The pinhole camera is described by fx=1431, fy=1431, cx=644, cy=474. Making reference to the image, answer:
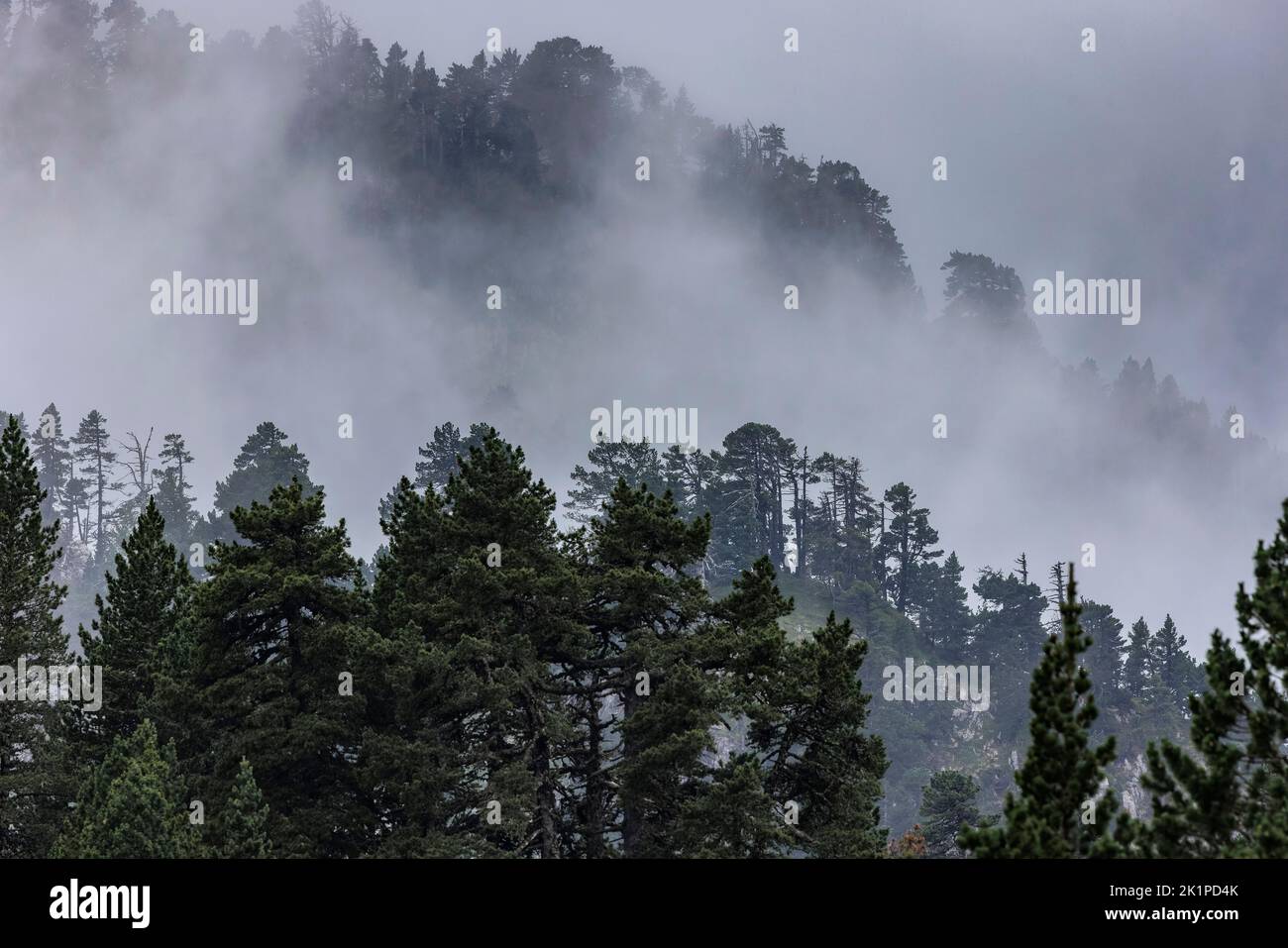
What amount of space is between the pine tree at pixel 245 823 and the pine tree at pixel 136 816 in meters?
1.50

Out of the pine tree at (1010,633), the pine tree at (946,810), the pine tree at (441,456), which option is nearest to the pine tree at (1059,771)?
the pine tree at (946,810)

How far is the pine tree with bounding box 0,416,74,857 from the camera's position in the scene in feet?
153

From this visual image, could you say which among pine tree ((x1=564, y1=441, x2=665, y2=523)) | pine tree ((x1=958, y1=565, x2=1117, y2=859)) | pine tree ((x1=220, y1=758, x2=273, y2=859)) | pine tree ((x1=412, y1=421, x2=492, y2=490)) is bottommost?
pine tree ((x1=220, y1=758, x2=273, y2=859))

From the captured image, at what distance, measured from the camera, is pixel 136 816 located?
39156mm

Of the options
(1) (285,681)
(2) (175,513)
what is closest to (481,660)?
(1) (285,681)

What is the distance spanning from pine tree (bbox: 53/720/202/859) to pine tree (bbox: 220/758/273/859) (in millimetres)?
1498

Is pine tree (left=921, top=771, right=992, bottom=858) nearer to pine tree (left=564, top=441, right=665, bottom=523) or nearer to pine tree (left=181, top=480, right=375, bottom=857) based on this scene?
pine tree (left=181, top=480, right=375, bottom=857)

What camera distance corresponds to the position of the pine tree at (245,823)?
129 feet

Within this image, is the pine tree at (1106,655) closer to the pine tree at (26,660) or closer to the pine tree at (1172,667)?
the pine tree at (1172,667)

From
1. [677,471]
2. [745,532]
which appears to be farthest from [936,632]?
[677,471]

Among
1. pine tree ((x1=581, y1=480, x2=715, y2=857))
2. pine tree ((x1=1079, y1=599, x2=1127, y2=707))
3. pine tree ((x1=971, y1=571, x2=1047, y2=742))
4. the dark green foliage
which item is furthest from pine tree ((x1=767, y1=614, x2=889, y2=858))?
pine tree ((x1=971, y1=571, x2=1047, y2=742))

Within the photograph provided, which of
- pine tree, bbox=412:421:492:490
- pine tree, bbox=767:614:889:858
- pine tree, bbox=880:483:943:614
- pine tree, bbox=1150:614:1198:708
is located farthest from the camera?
pine tree, bbox=880:483:943:614

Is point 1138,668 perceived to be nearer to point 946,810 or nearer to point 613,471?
point 613,471
